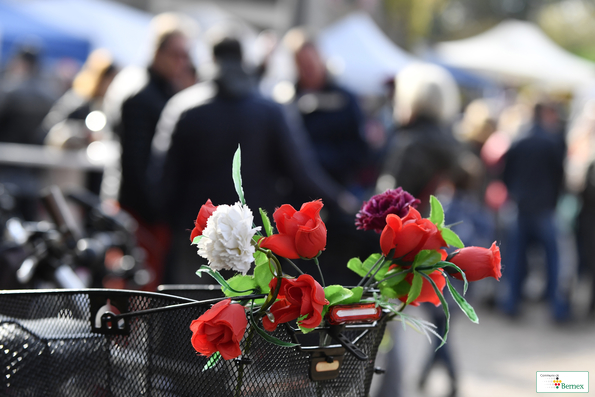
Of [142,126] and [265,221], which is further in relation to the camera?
[142,126]

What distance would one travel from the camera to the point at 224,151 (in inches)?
134

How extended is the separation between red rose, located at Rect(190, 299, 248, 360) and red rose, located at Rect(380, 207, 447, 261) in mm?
279

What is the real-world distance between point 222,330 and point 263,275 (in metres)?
0.12

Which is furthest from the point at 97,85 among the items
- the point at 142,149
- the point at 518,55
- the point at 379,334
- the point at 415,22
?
the point at 415,22

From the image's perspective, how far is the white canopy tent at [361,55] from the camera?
47.3 ft

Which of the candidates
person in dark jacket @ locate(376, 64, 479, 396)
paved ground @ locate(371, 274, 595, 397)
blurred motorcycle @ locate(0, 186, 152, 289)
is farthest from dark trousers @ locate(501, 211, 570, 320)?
blurred motorcycle @ locate(0, 186, 152, 289)

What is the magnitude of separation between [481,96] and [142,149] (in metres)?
19.7

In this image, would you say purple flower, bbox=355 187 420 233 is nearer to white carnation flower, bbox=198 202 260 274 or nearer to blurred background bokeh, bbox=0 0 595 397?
white carnation flower, bbox=198 202 260 274

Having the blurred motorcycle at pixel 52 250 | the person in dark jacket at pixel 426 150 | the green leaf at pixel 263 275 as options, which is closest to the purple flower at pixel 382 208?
the green leaf at pixel 263 275

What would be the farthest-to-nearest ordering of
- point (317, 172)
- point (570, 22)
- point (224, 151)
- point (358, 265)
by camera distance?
point (570, 22) → point (317, 172) → point (224, 151) → point (358, 265)

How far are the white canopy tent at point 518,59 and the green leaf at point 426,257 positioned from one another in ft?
57.9

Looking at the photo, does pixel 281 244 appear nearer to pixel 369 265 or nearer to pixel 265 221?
pixel 265 221

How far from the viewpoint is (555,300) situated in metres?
7.05

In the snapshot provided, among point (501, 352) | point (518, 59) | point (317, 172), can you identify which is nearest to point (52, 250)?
point (317, 172)
